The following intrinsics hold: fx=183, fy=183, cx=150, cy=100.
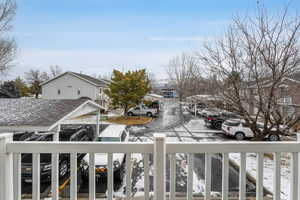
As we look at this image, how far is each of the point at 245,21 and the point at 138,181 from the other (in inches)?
179

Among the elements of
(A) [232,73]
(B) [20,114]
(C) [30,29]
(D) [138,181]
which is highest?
(C) [30,29]

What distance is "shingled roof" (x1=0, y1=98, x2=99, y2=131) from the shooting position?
3.89 m

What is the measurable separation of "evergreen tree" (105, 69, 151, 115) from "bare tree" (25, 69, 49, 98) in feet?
62.0

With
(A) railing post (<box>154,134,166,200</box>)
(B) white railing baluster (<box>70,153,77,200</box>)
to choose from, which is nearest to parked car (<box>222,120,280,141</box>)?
(A) railing post (<box>154,134,166,200</box>)

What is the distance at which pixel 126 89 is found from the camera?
17.4m

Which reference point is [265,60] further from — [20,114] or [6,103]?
[6,103]

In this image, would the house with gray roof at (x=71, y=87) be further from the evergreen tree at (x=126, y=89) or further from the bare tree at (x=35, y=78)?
the bare tree at (x=35, y=78)

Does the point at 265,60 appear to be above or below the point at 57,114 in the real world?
above

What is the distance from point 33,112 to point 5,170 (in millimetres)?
3803

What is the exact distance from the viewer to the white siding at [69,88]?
22250mm

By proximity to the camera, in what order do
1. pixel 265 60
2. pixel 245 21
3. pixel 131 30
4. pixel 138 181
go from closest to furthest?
pixel 138 181 < pixel 265 60 < pixel 245 21 < pixel 131 30

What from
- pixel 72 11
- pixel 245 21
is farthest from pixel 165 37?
pixel 72 11

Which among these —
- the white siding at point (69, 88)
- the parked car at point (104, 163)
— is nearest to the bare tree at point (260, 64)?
the parked car at point (104, 163)

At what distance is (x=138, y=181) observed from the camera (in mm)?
3164
